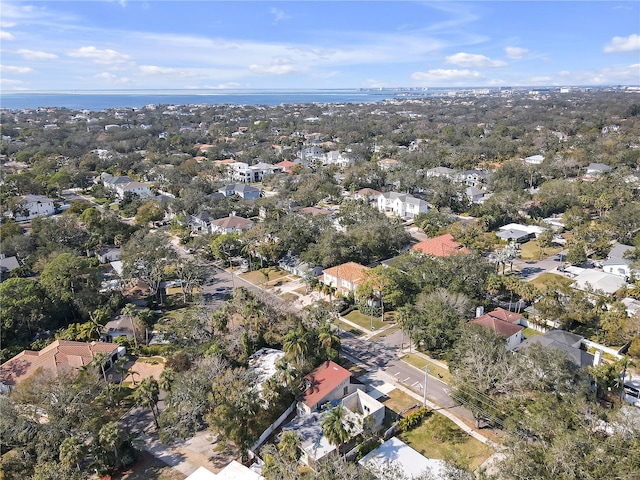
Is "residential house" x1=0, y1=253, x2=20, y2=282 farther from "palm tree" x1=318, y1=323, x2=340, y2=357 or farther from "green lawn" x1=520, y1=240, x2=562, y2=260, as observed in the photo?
"green lawn" x1=520, y1=240, x2=562, y2=260

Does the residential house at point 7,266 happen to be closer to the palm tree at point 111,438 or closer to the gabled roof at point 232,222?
the gabled roof at point 232,222

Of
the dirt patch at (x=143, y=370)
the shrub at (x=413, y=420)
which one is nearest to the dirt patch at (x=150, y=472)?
the dirt patch at (x=143, y=370)

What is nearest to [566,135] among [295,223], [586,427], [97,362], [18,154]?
[295,223]

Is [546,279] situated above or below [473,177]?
below

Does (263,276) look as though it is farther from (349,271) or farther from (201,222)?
(201,222)

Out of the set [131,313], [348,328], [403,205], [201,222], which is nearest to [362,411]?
[348,328]

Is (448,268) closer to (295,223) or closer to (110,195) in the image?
(295,223)
